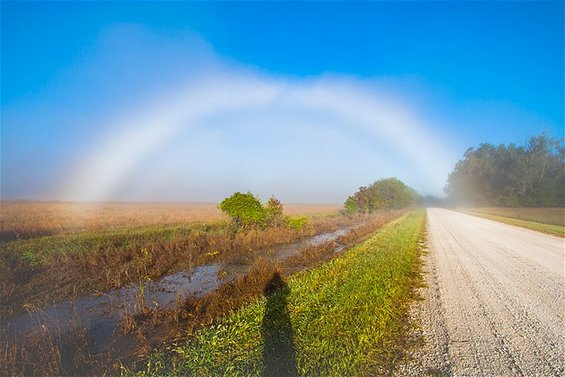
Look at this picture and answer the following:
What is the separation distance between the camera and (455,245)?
611 inches

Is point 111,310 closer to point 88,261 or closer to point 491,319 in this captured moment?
point 88,261

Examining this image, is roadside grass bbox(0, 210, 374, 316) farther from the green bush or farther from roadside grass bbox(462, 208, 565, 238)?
roadside grass bbox(462, 208, 565, 238)

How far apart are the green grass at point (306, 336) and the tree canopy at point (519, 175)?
84.2 meters

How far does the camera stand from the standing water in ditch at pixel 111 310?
5.54 m

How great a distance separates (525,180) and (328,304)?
89370 mm

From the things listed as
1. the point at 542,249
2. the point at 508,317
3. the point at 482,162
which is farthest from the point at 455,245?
the point at 482,162

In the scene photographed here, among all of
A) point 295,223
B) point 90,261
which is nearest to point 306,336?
point 90,261

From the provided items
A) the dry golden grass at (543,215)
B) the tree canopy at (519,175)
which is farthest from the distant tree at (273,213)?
the tree canopy at (519,175)

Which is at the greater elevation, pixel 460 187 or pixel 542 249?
pixel 460 187

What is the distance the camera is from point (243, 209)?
20.2m

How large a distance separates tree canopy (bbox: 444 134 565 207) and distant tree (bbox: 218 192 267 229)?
3080 inches

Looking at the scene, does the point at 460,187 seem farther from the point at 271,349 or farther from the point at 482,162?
the point at 271,349

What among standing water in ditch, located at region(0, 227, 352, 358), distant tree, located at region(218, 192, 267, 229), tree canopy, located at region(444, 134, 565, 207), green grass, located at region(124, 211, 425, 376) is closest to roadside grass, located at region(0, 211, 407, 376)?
standing water in ditch, located at region(0, 227, 352, 358)

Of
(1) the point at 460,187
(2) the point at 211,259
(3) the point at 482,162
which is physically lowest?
(2) the point at 211,259
